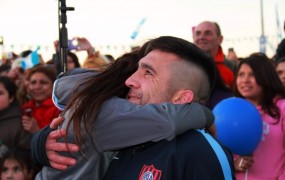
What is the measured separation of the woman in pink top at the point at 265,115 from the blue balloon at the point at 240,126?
0.12 meters

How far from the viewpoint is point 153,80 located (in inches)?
53.3

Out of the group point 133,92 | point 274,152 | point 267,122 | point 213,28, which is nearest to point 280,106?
point 267,122

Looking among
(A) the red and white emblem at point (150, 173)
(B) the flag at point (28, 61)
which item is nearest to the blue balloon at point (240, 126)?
(A) the red and white emblem at point (150, 173)

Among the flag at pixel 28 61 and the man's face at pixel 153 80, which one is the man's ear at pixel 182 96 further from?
the flag at pixel 28 61

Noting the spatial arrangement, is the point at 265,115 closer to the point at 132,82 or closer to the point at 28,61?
the point at 132,82

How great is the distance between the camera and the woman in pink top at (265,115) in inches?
123

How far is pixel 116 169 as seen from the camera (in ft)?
4.46

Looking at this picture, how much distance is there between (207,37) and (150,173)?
364cm

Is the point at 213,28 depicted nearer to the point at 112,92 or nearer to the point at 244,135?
the point at 244,135

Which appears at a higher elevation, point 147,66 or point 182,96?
point 147,66

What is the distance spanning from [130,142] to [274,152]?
2.15 m

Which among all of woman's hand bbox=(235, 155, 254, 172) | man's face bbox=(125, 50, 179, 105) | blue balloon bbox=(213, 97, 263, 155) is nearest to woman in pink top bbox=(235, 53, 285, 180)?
woman's hand bbox=(235, 155, 254, 172)

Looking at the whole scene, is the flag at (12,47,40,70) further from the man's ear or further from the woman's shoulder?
the man's ear

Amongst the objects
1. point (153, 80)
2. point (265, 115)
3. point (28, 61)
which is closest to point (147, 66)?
point (153, 80)
